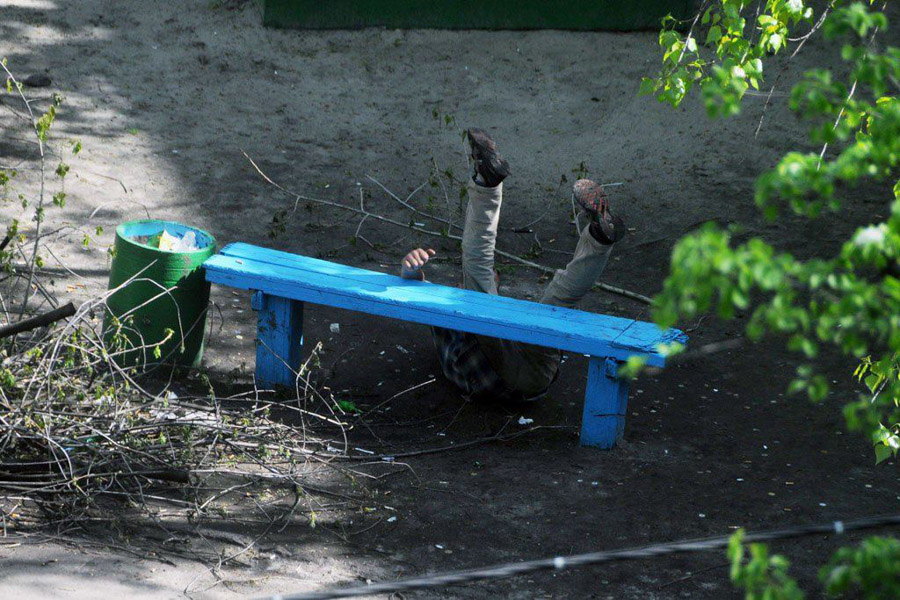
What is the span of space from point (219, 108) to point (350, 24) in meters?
2.13

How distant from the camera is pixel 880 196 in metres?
8.09

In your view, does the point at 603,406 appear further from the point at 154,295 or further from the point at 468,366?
the point at 154,295

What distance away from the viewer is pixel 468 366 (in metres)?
5.00

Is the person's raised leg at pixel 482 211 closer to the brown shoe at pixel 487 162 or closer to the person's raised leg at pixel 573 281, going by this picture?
the brown shoe at pixel 487 162

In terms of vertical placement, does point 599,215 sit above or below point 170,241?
above

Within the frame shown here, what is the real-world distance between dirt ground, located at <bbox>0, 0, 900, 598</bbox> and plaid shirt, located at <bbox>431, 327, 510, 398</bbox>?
0.11 meters

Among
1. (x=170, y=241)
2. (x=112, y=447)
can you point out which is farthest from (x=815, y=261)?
(x=170, y=241)

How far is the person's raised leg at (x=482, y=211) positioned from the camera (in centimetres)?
494

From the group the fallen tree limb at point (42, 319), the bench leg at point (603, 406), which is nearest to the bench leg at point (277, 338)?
the bench leg at point (603, 406)

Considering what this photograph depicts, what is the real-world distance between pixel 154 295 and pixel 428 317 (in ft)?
4.16

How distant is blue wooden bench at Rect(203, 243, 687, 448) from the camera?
4.56 m

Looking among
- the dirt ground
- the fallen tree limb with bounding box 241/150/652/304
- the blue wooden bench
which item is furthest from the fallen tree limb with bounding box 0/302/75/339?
the fallen tree limb with bounding box 241/150/652/304

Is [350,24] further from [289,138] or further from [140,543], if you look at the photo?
[140,543]

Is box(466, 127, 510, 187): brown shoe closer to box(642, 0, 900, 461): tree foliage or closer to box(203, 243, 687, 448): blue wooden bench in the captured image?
box(203, 243, 687, 448): blue wooden bench
